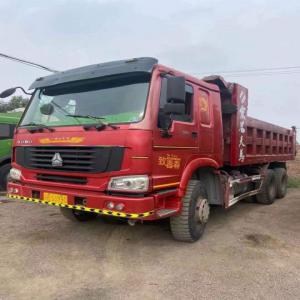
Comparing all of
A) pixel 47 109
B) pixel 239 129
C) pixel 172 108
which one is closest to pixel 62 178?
pixel 47 109

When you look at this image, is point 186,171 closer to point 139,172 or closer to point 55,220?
point 139,172

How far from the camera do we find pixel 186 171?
535 cm

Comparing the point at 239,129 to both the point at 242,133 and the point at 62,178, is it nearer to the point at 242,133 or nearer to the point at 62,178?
the point at 242,133

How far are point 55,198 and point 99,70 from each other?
1778 millimetres

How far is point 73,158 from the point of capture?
4922 mm

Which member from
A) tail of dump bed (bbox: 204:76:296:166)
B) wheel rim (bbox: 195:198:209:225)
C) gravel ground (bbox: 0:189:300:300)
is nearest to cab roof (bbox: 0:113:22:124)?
gravel ground (bbox: 0:189:300:300)

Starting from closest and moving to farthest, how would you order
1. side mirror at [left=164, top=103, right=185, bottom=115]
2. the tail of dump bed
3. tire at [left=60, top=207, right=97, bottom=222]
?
side mirror at [left=164, top=103, right=185, bottom=115], tire at [left=60, top=207, right=97, bottom=222], the tail of dump bed

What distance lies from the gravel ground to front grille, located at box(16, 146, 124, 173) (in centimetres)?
114

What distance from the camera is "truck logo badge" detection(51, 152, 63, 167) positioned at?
5.03m

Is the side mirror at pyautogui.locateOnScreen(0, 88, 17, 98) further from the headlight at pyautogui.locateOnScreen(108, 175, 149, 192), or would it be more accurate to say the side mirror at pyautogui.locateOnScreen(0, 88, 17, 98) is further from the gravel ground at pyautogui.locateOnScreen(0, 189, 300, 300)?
the headlight at pyautogui.locateOnScreen(108, 175, 149, 192)

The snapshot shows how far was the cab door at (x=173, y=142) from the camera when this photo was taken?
4.78 meters

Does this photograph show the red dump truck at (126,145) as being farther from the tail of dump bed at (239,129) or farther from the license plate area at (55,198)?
the tail of dump bed at (239,129)

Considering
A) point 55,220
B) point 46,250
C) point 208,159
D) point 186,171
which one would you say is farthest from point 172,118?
point 55,220

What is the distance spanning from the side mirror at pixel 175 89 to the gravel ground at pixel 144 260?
80.3 inches
